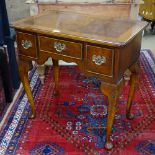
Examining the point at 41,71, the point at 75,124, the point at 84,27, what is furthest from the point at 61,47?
the point at 41,71

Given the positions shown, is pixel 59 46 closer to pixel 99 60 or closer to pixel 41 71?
pixel 99 60

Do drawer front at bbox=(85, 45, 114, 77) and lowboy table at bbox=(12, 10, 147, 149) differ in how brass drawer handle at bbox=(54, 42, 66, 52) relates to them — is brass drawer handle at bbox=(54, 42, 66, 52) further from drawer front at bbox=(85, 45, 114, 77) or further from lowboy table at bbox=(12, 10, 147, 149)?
drawer front at bbox=(85, 45, 114, 77)

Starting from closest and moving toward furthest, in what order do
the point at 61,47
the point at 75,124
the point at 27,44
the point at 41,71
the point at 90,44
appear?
the point at 90,44, the point at 61,47, the point at 27,44, the point at 75,124, the point at 41,71

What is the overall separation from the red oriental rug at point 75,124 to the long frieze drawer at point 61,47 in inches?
26.6

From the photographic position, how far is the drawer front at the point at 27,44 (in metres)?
1.73

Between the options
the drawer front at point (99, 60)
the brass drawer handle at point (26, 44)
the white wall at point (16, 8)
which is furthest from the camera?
the white wall at point (16, 8)

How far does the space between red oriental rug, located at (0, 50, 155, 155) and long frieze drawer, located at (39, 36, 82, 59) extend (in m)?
0.68

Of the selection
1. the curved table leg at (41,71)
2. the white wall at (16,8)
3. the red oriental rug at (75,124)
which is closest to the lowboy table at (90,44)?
the red oriental rug at (75,124)

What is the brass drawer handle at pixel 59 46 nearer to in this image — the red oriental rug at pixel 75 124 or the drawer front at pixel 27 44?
the drawer front at pixel 27 44

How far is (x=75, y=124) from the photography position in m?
2.11

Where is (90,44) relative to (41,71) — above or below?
above

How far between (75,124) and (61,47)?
736mm

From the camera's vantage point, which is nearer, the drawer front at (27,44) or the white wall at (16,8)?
the drawer front at (27,44)

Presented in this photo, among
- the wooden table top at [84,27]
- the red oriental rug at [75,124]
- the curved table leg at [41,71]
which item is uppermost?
the wooden table top at [84,27]
